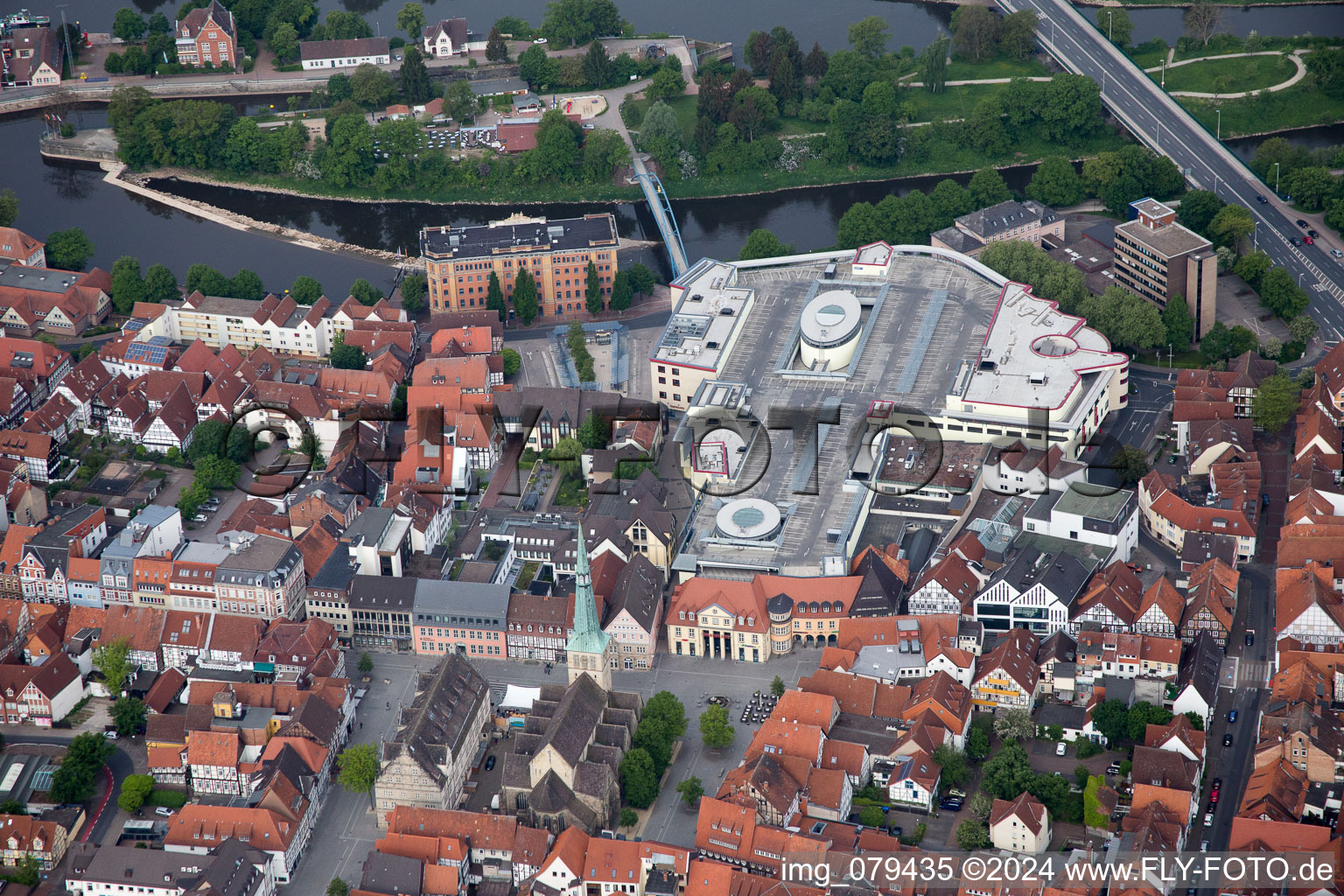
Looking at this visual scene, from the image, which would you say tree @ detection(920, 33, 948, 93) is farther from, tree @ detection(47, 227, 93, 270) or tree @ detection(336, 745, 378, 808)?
tree @ detection(336, 745, 378, 808)

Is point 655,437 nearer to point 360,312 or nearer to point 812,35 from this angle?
point 360,312

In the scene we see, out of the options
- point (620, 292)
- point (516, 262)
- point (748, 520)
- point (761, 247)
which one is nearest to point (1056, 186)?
point (761, 247)

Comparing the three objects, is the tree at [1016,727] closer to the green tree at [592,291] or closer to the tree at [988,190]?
the green tree at [592,291]

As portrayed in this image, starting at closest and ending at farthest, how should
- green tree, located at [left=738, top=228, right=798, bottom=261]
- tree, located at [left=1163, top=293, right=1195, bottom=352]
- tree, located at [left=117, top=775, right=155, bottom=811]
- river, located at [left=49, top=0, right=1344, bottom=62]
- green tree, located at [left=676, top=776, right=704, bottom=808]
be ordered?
green tree, located at [left=676, top=776, right=704, bottom=808]
tree, located at [left=117, top=775, right=155, bottom=811]
tree, located at [left=1163, top=293, right=1195, bottom=352]
green tree, located at [left=738, top=228, right=798, bottom=261]
river, located at [left=49, top=0, right=1344, bottom=62]

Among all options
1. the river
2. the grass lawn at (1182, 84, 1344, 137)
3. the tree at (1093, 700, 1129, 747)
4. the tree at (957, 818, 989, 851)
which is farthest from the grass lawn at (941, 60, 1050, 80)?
the tree at (957, 818, 989, 851)

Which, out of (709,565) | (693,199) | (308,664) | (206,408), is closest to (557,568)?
(709,565)

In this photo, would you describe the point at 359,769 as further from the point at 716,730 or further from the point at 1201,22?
the point at 1201,22

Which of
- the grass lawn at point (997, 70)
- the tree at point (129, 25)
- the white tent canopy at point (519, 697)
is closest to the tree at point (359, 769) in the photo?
the white tent canopy at point (519, 697)
